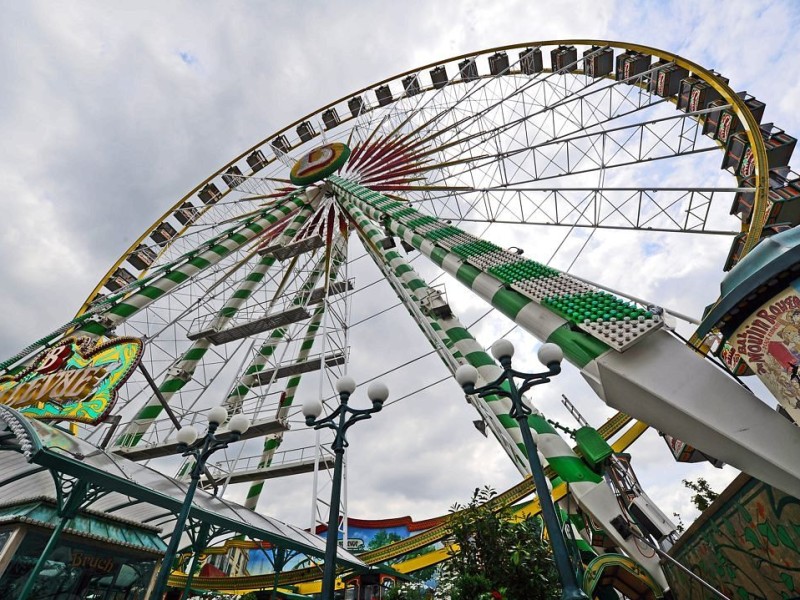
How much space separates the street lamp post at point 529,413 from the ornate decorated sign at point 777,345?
1.87 metres

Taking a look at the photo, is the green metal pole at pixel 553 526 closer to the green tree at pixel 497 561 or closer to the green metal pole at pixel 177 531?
the green tree at pixel 497 561

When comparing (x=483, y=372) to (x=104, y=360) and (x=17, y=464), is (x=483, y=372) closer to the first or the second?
(x=104, y=360)

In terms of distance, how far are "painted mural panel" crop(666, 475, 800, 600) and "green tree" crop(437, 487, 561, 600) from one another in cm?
196

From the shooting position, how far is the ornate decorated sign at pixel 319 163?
53.6 ft

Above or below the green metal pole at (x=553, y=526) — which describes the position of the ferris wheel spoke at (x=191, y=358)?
above

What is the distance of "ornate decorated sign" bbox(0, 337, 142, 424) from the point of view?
6.93 m

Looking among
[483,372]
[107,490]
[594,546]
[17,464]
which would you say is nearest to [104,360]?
[17,464]

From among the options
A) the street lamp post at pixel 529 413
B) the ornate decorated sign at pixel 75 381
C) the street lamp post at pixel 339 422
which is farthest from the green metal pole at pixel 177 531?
the street lamp post at pixel 529 413

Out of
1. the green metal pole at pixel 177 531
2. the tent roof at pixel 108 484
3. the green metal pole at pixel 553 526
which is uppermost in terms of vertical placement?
the tent roof at pixel 108 484

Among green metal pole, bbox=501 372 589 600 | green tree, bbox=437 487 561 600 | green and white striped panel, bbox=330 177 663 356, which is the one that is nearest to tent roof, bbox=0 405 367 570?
green tree, bbox=437 487 561 600

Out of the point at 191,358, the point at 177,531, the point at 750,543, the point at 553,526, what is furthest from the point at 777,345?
the point at 191,358

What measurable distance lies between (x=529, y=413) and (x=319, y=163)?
1419 centimetres

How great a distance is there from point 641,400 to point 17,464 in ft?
29.0

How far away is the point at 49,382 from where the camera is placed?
753 centimetres
